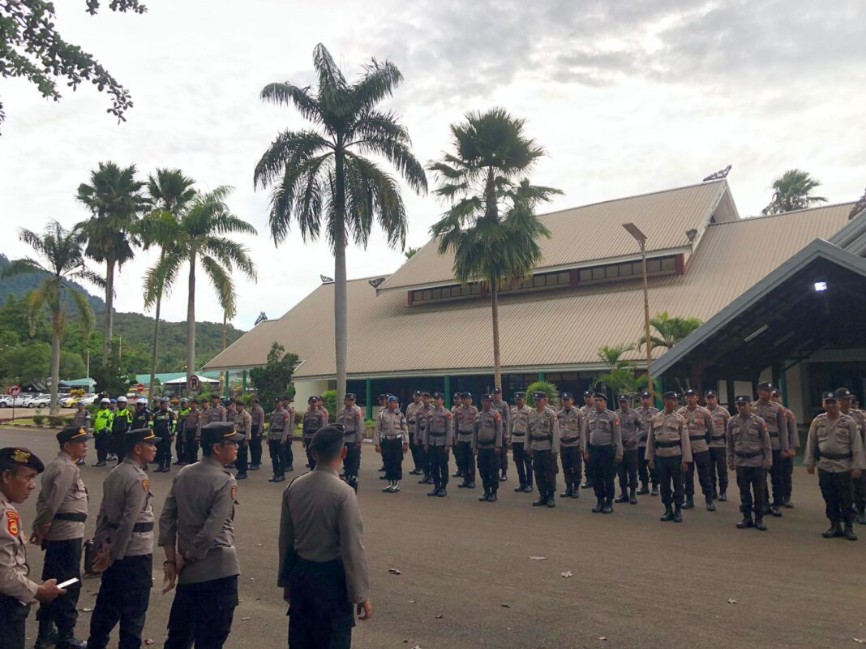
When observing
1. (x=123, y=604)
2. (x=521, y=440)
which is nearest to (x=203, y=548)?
(x=123, y=604)

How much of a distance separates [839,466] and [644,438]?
3959 mm

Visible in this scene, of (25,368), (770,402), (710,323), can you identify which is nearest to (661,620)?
(770,402)

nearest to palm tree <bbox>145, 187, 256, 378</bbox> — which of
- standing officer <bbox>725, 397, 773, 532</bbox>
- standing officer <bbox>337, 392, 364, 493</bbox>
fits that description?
standing officer <bbox>337, 392, 364, 493</bbox>

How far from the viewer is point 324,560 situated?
4.25 metres

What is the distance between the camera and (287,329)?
138ft

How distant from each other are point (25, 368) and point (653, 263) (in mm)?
61327

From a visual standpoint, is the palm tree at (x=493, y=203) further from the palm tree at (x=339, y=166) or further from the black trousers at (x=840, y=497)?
the black trousers at (x=840, y=497)

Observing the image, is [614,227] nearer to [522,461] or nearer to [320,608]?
[522,461]

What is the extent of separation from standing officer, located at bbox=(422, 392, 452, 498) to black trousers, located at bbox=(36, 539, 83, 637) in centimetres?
858

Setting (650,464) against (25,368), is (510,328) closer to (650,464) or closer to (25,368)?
(650,464)

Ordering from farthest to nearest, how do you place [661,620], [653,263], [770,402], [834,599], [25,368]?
[25,368], [653,263], [770,402], [834,599], [661,620]

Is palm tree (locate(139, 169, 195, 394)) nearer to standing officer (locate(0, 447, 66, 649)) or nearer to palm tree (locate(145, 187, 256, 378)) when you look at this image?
palm tree (locate(145, 187, 256, 378))

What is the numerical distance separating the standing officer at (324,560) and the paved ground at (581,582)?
1.82 m

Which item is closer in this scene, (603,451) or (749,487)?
(749,487)
